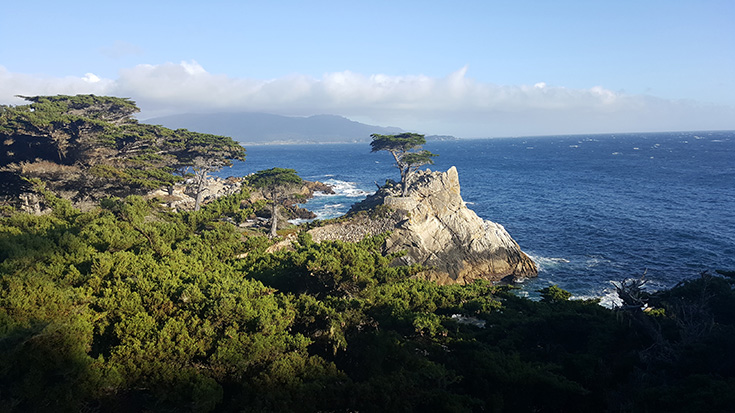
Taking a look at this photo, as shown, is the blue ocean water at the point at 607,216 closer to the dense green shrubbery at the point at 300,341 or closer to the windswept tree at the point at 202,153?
the windswept tree at the point at 202,153

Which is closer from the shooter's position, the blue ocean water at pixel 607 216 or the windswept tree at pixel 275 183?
the blue ocean water at pixel 607 216

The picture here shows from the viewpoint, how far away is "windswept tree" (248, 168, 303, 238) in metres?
32.5

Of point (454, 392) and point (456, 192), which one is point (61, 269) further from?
point (456, 192)

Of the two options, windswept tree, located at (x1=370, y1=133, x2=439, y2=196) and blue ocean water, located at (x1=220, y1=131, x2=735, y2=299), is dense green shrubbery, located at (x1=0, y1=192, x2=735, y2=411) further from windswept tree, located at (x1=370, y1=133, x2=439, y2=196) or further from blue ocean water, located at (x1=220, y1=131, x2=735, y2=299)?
windswept tree, located at (x1=370, y1=133, x2=439, y2=196)

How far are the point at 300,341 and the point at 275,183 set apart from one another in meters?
23.9

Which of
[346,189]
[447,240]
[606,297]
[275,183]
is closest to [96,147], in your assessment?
[275,183]

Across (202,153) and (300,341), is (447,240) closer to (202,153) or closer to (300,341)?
(300,341)

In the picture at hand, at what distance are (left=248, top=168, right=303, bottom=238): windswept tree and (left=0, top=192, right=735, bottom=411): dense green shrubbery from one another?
53.1 feet

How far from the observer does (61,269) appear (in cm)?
1191

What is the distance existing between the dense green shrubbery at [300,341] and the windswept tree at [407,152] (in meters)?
24.7

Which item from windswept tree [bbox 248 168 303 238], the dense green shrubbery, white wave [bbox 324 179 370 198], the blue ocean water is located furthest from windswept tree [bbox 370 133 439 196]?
the dense green shrubbery

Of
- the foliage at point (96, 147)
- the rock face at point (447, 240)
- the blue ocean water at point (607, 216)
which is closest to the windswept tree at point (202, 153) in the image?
the foliage at point (96, 147)

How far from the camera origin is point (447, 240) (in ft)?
107

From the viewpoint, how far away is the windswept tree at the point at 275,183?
32.5m
